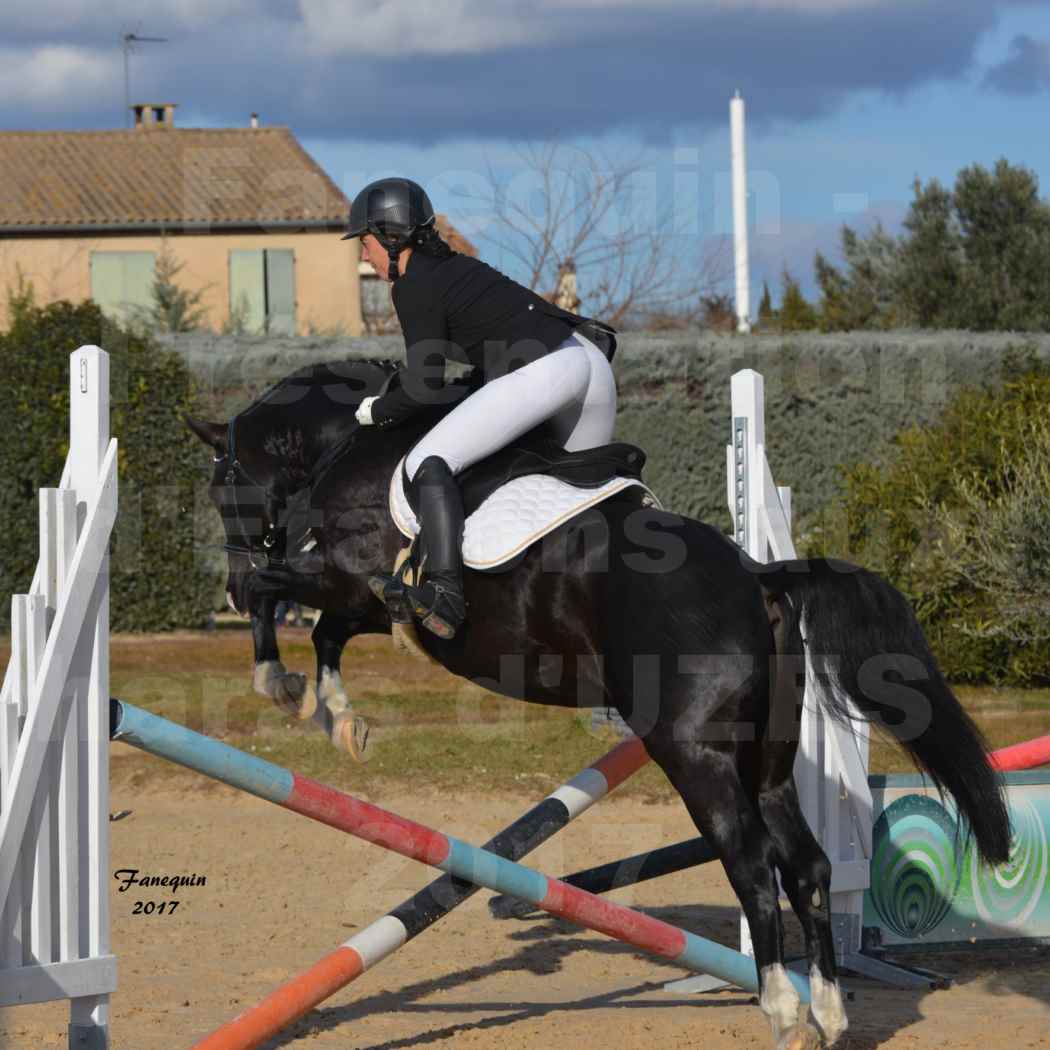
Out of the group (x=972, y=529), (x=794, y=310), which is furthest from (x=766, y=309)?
(x=972, y=529)

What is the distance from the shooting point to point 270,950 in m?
5.40

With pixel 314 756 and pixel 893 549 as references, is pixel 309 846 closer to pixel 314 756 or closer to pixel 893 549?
pixel 314 756

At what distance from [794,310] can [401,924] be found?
19.4m

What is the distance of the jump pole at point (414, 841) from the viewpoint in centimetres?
355

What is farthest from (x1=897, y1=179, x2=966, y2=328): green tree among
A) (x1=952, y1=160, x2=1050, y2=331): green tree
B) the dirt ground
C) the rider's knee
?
the rider's knee

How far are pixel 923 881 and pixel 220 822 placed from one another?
3383 millimetres

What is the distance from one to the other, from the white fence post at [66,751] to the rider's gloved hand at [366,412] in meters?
0.89

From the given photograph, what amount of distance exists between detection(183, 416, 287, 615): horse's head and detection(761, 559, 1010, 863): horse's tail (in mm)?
1541

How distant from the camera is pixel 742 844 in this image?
12.3 ft

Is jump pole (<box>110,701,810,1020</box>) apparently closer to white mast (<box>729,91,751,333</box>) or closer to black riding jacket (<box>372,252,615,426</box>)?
black riding jacket (<box>372,252,615,426</box>)

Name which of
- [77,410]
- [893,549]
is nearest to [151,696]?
[893,549]

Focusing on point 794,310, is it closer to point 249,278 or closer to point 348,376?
point 249,278

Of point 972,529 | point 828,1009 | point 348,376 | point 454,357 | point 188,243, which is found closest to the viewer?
point 828,1009

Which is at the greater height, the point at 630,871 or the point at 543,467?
the point at 543,467
